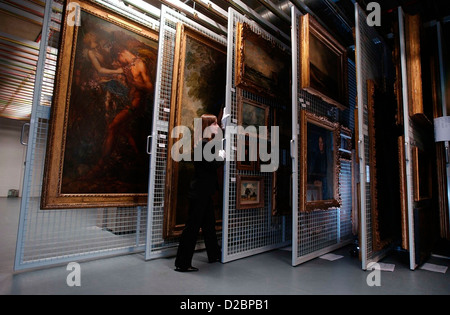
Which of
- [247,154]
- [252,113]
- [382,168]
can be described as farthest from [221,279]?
[382,168]

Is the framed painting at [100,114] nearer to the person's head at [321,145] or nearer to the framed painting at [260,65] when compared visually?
the framed painting at [260,65]

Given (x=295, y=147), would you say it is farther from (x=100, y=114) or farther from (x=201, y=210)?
(x=100, y=114)

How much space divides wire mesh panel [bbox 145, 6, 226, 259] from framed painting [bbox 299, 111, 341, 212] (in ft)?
6.13

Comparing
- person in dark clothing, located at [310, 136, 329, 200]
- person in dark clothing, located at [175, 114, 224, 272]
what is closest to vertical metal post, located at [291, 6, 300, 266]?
person in dark clothing, located at [310, 136, 329, 200]

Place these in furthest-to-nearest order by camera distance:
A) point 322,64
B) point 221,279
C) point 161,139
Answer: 1. point 322,64
2. point 161,139
3. point 221,279

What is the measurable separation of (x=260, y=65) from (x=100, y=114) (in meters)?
2.40

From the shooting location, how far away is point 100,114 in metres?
3.38

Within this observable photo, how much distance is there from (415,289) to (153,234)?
300cm

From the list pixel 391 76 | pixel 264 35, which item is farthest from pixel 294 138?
pixel 391 76

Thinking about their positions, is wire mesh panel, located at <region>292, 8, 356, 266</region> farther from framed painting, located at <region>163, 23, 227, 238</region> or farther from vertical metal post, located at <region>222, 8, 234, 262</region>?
framed painting, located at <region>163, 23, 227, 238</region>

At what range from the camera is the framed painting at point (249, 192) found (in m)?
3.53

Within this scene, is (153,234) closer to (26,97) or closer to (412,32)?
(412,32)

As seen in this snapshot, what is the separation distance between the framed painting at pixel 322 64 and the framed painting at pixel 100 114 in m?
2.23

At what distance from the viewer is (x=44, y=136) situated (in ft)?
9.96
